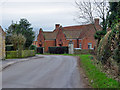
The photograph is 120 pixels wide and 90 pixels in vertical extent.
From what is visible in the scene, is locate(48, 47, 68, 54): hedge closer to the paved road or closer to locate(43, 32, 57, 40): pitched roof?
locate(43, 32, 57, 40): pitched roof

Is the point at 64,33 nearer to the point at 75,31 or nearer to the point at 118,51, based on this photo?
the point at 75,31

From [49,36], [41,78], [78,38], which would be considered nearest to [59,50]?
[78,38]

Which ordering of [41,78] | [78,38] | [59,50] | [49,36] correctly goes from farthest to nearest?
[49,36] < [78,38] < [59,50] < [41,78]

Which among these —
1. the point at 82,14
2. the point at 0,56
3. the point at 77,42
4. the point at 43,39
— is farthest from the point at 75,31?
the point at 0,56

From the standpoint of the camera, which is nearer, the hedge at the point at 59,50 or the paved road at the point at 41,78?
the paved road at the point at 41,78

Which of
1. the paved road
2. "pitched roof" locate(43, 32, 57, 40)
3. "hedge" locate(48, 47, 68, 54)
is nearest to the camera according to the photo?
the paved road

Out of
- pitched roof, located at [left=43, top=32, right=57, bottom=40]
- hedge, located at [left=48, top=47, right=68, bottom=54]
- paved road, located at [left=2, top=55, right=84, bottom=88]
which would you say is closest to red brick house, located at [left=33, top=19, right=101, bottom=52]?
pitched roof, located at [left=43, top=32, right=57, bottom=40]

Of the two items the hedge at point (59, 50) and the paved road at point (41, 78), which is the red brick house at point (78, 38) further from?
the paved road at point (41, 78)

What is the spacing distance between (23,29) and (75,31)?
54.8 feet

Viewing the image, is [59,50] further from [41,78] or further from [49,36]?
[41,78]

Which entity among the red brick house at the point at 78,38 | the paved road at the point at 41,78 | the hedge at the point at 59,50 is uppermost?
the red brick house at the point at 78,38

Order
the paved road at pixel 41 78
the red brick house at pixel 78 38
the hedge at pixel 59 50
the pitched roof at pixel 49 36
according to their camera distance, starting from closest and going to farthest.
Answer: the paved road at pixel 41 78, the hedge at pixel 59 50, the red brick house at pixel 78 38, the pitched roof at pixel 49 36

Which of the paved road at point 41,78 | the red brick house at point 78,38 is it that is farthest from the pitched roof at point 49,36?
the paved road at point 41,78

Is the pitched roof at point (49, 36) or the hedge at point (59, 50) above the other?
the pitched roof at point (49, 36)
